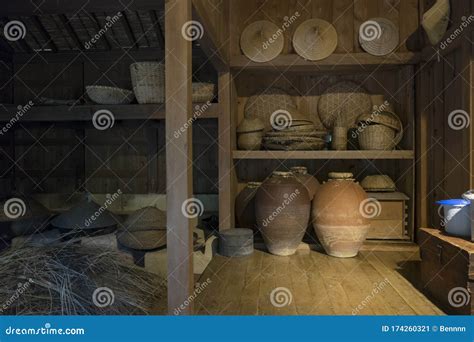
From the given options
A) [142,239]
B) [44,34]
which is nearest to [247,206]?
[142,239]

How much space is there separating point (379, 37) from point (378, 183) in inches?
55.7

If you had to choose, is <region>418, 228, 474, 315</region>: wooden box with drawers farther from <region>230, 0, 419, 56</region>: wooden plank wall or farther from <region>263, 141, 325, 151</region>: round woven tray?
<region>230, 0, 419, 56</region>: wooden plank wall

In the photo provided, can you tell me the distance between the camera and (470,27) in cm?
268

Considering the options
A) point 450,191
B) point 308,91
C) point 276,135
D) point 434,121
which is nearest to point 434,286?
point 450,191

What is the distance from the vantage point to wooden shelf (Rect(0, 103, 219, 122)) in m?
3.45

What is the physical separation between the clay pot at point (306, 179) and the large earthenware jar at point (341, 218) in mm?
343

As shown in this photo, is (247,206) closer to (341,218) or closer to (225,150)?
(225,150)

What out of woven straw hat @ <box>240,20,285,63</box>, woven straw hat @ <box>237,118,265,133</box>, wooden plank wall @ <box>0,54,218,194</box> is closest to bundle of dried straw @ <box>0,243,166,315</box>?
woven straw hat @ <box>237,118,265,133</box>


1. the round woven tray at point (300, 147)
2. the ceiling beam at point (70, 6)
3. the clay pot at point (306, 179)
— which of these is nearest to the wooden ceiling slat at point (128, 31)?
the ceiling beam at point (70, 6)

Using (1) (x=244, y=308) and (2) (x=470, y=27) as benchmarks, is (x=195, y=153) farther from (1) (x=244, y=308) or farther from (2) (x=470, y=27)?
(2) (x=470, y=27)

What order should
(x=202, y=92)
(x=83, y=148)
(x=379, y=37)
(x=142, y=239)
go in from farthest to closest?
(x=83, y=148)
(x=379, y=37)
(x=202, y=92)
(x=142, y=239)

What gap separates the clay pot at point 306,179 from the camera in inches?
149

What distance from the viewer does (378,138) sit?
3.61 metres

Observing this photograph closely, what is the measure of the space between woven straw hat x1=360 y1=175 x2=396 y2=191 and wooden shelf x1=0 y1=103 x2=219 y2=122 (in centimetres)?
162
